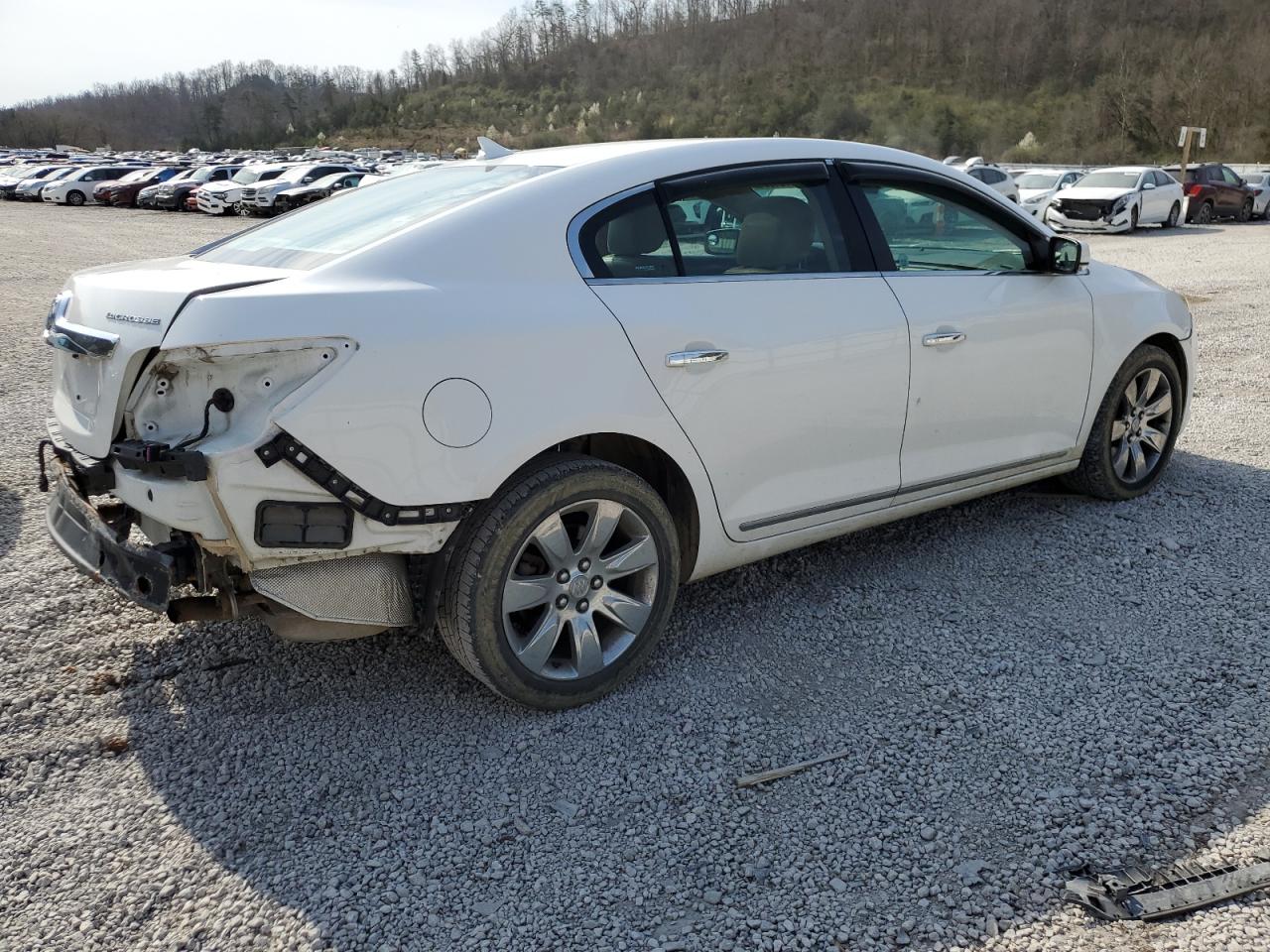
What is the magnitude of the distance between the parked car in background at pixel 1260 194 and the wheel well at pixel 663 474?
3201 centimetres

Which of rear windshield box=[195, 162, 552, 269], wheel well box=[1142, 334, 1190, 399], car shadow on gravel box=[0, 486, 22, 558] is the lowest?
car shadow on gravel box=[0, 486, 22, 558]

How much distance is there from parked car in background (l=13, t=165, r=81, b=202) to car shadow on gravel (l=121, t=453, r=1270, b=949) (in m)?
46.9

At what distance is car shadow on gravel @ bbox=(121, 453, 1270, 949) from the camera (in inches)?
102

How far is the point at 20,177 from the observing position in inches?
1884

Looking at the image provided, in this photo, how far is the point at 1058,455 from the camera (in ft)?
16.0

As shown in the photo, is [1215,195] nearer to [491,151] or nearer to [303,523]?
[491,151]

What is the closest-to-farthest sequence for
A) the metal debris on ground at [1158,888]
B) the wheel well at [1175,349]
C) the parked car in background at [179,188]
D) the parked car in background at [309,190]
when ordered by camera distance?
the metal debris on ground at [1158,888] → the wheel well at [1175,349] → the parked car in background at [309,190] → the parked car in background at [179,188]

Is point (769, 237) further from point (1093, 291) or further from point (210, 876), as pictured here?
point (210, 876)

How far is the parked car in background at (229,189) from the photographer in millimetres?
34812

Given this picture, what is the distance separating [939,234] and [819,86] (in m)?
94.3

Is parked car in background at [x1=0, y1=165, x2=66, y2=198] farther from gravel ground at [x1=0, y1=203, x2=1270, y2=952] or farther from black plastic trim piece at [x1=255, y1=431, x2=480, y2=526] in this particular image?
black plastic trim piece at [x1=255, y1=431, x2=480, y2=526]

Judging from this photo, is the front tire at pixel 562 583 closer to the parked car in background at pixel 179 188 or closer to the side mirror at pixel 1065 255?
the side mirror at pixel 1065 255

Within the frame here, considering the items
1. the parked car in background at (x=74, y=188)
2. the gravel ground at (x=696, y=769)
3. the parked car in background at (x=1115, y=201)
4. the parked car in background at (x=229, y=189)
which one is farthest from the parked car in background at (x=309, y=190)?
the gravel ground at (x=696, y=769)

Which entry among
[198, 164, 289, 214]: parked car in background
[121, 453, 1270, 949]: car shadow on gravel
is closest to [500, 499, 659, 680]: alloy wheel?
[121, 453, 1270, 949]: car shadow on gravel
